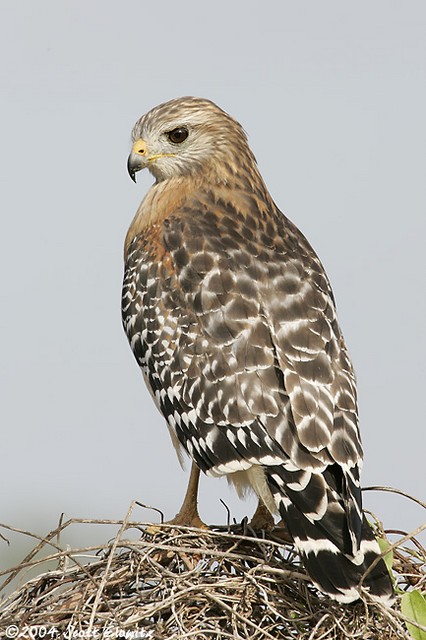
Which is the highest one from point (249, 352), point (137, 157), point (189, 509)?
point (137, 157)

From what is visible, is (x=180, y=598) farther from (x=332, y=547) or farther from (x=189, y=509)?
(x=189, y=509)

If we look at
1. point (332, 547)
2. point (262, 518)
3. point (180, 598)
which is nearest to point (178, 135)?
point (262, 518)

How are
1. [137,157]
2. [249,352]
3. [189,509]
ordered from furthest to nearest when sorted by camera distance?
[137,157] → [189,509] → [249,352]

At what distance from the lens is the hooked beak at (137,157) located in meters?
5.63

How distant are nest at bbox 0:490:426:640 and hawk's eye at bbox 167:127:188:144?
2.48m

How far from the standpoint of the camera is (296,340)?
4.60m

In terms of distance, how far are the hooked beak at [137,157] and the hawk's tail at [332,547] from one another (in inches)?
81.5

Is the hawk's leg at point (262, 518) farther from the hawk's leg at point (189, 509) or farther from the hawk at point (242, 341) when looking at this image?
the hawk's leg at point (189, 509)

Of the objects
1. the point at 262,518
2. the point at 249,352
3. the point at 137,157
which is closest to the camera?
the point at 249,352

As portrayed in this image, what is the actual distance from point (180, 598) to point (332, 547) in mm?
634

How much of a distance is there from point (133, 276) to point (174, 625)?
2131 millimetres

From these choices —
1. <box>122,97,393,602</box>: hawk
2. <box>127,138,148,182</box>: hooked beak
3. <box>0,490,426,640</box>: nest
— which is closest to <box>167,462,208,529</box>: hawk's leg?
<box>122,97,393,602</box>: hawk

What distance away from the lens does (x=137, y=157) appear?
18.5ft

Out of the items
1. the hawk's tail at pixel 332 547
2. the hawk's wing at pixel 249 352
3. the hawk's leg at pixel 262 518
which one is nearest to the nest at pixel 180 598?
the hawk's tail at pixel 332 547
